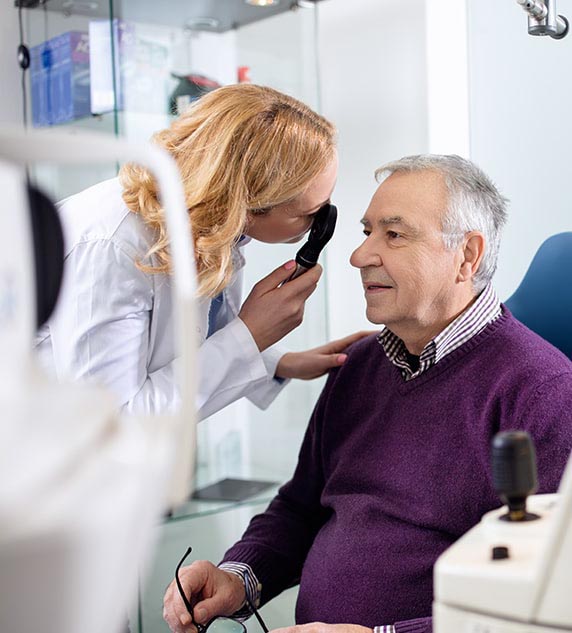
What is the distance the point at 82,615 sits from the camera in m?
0.39

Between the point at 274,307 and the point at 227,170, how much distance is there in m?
0.25

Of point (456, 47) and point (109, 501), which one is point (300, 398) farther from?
point (109, 501)

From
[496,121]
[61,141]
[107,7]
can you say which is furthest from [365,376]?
[107,7]

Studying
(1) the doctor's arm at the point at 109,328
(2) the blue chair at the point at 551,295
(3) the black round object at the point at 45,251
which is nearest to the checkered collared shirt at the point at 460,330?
(2) the blue chair at the point at 551,295

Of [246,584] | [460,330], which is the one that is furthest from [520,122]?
[246,584]

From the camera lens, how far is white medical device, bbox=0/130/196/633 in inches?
14.0

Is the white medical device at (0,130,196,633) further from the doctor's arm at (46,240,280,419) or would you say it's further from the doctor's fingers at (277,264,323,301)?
the doctor's fingers at (277,264,323,301)

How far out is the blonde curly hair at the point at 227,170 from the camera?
1272 mm

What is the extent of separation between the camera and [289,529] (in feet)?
4.89

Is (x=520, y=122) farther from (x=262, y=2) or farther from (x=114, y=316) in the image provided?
(x=114, y=316)

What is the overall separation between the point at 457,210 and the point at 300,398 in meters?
1.19

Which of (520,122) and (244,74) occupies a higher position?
(244,74)

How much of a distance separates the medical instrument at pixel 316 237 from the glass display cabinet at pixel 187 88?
2.48 ft

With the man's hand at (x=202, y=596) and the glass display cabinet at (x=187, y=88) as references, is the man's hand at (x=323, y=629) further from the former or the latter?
the glass display cabinet at (x=187, y=88)
